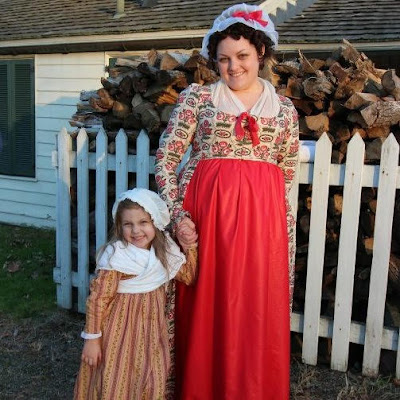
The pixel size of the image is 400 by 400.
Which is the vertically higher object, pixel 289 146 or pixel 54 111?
pixel 54 111

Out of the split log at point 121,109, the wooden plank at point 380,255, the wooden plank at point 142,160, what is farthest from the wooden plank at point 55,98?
the wooden plank at point 380,255

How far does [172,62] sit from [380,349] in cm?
242

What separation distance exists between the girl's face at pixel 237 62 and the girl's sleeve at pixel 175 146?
0.16 metres

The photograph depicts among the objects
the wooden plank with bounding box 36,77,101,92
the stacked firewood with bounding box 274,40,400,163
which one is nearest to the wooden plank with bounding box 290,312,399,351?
the stacked firewood with bounding box 274,40,400,163

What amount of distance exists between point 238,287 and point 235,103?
79cm

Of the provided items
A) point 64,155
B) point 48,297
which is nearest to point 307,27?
point 64,155

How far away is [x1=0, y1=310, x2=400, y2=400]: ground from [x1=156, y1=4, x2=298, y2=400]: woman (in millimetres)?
856

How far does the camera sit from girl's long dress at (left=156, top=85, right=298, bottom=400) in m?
2.34

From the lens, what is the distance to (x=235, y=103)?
2361mm

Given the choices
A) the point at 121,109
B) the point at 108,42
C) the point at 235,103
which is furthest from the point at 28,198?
the point at 235,103

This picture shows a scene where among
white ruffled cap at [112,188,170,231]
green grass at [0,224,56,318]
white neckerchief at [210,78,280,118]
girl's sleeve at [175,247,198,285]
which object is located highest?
white neckerchief at [210,78,280,118]

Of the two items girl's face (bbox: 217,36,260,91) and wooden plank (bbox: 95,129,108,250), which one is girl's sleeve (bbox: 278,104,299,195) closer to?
girl's face (bbox: 217,36,260,91)

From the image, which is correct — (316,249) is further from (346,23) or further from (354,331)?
(346,23)

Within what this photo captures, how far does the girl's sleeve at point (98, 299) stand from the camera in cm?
231
